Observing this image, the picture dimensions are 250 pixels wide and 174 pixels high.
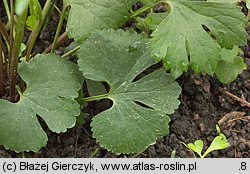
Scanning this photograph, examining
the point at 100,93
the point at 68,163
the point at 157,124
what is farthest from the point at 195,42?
the point at 68,163

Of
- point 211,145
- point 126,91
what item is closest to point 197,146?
point 211,145

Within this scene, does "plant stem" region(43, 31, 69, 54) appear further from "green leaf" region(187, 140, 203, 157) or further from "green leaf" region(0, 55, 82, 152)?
"green leaf" region(187, 140, 203, 157)

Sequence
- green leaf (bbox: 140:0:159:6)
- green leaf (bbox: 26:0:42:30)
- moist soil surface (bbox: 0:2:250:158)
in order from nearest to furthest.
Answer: green leaf (bbox: 26:0:42:30)
green leaf (bbox: 140:0:159:6)
moist soil surface (bbox: 0:2:250:158)

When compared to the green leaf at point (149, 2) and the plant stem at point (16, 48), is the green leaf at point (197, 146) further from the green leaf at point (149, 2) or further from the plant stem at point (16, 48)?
the plant stem at point (16, 48)

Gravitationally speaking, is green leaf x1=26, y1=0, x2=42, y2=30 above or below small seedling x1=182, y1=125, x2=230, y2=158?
above

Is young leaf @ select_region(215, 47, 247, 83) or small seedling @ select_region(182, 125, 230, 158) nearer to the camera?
small seedling @ select_region(182, 125, 230, 158)

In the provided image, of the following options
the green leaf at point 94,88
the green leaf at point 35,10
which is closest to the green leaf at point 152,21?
the green leaf at point 94,88

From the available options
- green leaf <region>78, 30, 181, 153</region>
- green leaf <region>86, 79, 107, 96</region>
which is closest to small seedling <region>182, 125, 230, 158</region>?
green leaf <region>78, 30, 181, 153</region>
